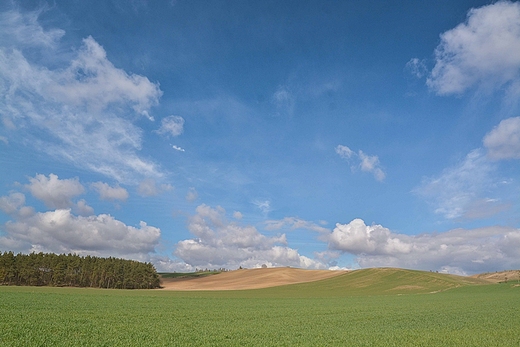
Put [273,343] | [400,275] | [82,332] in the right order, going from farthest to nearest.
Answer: [400,275] < [82,332] < [273,343]

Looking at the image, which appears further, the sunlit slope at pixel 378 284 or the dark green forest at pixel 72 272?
the dark green forest at pixel 72 272

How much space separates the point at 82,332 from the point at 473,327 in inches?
1044

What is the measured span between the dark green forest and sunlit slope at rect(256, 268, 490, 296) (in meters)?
60.9

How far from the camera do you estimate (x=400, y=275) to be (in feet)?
367

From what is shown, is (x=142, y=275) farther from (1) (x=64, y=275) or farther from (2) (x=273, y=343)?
(2) (x=273, y=343)

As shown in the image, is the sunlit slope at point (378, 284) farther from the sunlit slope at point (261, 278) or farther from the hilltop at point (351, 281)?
the sunlit slope at point (261, 278)

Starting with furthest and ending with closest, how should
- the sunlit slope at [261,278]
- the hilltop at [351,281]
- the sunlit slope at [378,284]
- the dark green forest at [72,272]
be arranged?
the dark green forest at [72,272] → the sunlit slope at [261,278] → the hilltop at [351,281] → the sunlit slope at [378,284]

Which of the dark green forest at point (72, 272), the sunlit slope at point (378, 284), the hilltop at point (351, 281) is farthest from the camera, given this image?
the dark green forest at point (72, 272)

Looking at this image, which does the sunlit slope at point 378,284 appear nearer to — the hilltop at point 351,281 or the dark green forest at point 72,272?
the hilltop at point 351,281

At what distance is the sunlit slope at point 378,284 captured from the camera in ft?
309

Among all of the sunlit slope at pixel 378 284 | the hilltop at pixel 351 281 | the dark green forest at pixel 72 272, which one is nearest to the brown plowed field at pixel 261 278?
the hilltop at pixel 351 281


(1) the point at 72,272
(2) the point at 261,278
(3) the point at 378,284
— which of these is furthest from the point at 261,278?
(1) the point at 72,272

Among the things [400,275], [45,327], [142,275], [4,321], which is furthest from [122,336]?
[142,275]

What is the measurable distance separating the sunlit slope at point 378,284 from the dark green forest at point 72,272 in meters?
60.9
